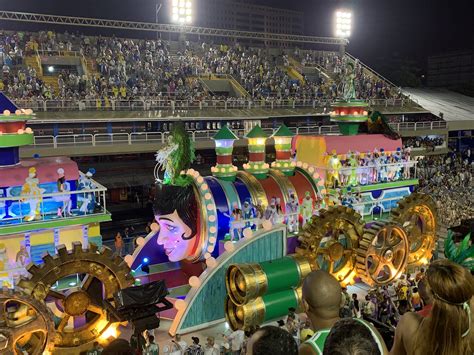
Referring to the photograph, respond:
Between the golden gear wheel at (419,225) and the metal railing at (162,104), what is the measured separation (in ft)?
42.7

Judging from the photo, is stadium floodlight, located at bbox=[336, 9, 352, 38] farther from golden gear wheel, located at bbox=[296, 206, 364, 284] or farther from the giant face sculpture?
the giant face sculpture

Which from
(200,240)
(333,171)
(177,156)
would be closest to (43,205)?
(177,156)

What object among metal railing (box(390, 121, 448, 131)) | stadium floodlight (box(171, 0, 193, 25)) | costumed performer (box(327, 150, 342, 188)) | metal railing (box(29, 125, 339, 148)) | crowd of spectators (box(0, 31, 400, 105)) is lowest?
costumed performer (box(327, 150, 342, 188))

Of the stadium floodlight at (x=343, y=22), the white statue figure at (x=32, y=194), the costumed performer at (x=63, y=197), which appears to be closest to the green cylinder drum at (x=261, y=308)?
the costumed performer at (x=63, y=197)

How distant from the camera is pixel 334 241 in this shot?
10492 mm

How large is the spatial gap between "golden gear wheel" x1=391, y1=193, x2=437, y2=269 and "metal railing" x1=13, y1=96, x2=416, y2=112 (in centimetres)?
1302

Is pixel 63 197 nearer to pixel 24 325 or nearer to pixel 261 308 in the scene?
pixel 24 325

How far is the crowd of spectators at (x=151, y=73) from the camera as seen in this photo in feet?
73.0

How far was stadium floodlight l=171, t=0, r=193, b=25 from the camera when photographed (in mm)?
29406

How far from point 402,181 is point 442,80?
3285 centimetres

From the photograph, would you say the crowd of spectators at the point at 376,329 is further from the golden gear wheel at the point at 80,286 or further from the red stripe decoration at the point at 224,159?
the red stripe decoration at the point at 224,159

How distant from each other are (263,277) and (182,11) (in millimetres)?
24443

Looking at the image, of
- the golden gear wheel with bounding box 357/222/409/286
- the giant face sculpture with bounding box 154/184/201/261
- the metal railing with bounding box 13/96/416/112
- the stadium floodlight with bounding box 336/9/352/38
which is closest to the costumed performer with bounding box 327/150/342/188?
the golden gear wheel with bounding box 357/222/409/286

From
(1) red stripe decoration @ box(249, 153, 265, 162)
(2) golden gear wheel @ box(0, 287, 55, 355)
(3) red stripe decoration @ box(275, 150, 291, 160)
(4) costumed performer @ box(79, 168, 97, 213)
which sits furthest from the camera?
(3) red stripe decoration @ box(275, 150, 291, 160)
